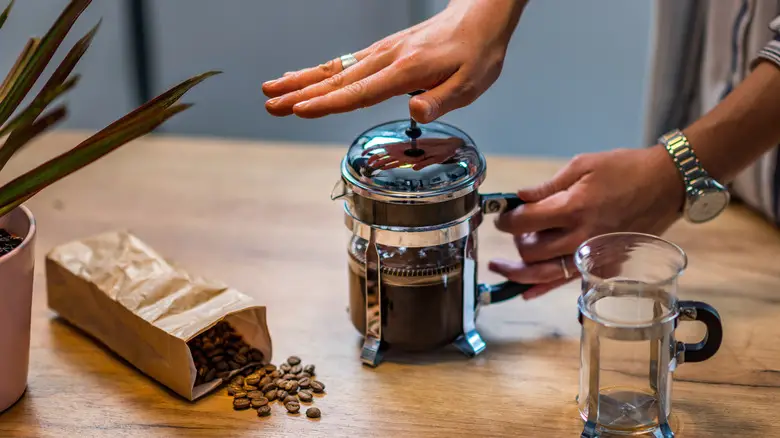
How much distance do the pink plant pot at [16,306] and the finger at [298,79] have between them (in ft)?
0.88

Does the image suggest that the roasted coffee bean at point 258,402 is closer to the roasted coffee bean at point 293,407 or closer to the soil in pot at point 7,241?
the roasted coffee bean at point 293,407

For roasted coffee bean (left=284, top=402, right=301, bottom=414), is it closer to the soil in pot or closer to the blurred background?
the soil in pot

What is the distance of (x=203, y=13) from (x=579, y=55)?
0.92 m

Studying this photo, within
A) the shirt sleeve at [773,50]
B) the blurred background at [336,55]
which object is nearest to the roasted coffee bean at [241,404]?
the shirt sleeve at [773,50]

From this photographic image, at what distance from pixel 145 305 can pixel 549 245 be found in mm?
440

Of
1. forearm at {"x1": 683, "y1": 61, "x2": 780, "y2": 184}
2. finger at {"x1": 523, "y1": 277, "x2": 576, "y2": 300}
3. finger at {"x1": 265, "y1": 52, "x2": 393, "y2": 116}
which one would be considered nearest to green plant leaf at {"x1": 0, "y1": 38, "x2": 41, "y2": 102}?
finger at {"x1": 265, "y1": 52, "x2": 393, "y2": 116}

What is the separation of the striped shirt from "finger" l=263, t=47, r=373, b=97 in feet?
1.76

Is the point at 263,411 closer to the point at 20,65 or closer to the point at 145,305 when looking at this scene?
the point at 145,305

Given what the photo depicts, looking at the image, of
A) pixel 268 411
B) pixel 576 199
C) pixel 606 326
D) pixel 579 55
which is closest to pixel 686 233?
pixel 576 199

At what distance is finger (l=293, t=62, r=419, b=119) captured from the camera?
891 millimetres

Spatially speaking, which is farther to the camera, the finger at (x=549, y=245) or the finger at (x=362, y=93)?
the finger at (x=549, y=245)

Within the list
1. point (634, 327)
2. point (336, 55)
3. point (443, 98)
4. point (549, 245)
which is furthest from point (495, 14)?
point (336, 55)

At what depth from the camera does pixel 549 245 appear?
1.03 metres

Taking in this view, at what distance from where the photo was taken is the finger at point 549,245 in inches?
40.5
